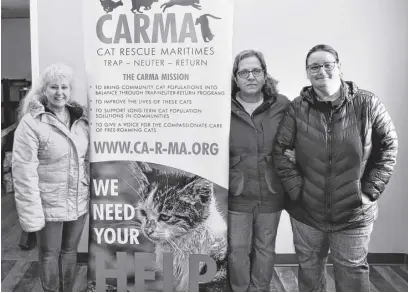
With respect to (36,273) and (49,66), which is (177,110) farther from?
(36,273)

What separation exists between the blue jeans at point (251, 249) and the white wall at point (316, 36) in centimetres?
70

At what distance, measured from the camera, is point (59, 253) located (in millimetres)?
2398

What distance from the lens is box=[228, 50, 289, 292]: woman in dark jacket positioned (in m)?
2.26

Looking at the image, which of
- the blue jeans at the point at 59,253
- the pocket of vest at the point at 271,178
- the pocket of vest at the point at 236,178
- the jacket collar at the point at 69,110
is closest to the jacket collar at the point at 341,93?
the pocket of vest at the point at 271,178

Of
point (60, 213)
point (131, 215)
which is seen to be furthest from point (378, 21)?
point (60, 213)

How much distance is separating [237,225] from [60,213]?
0.98m

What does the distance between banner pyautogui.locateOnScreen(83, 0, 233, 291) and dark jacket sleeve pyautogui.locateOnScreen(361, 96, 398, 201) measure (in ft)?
2.46

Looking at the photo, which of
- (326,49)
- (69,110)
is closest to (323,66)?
(326,49)

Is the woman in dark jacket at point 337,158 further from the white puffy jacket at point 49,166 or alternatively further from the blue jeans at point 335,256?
the white puffy jacket at point 49,166

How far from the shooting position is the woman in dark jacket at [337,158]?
2205mm

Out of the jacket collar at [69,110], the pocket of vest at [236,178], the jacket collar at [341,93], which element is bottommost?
the pocket of vest at [236,178]

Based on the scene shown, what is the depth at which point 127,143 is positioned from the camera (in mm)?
2352

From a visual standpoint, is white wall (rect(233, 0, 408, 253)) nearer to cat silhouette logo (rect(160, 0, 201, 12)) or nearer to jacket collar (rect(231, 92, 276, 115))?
jacket collar (rect(231, 92, 276, 115))

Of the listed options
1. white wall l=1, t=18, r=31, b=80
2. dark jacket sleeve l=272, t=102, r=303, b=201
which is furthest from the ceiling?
dark jacket sleeve l=272, t=102, r=303, b=201
